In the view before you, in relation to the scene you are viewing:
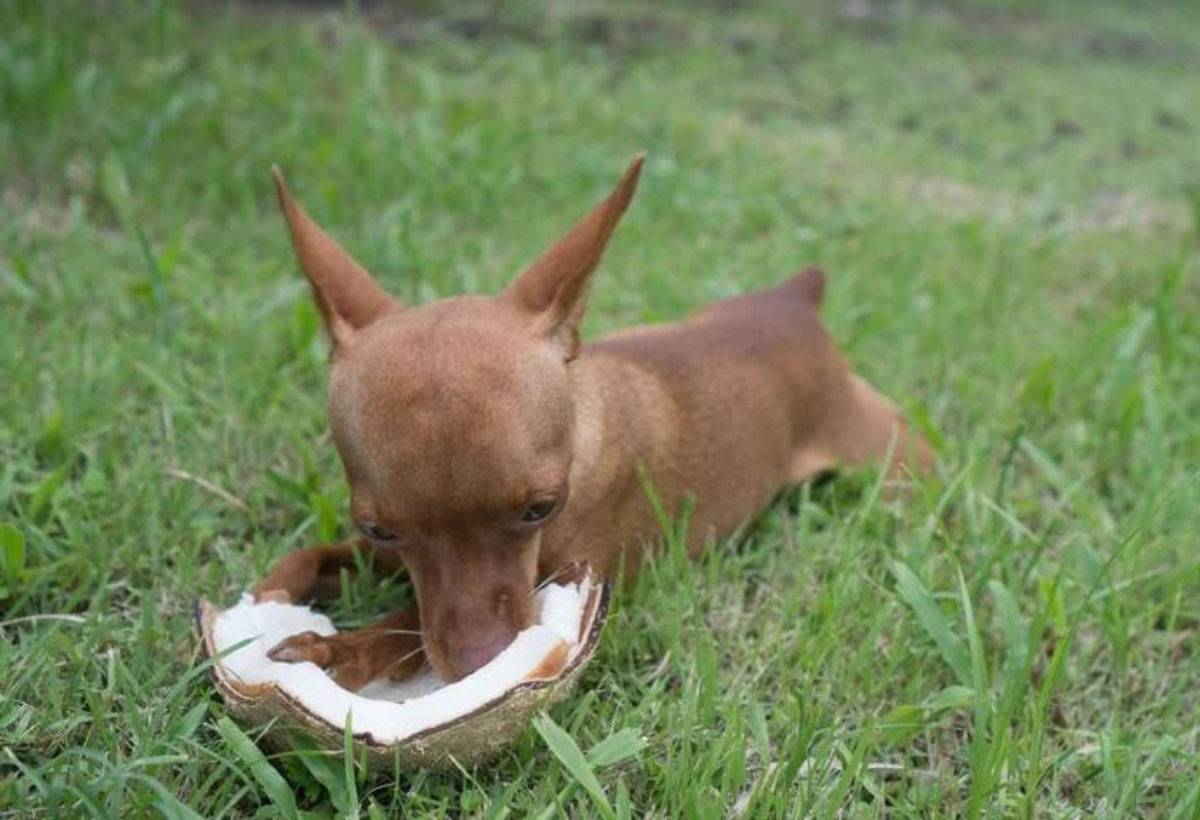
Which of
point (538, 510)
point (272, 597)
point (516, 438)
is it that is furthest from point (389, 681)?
point (516, 438)

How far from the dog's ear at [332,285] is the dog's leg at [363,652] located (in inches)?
24.5

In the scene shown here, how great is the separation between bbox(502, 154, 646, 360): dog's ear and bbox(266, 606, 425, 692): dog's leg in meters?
0.68

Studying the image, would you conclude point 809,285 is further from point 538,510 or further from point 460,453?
point 460,453

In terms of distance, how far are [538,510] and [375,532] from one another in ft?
1.04

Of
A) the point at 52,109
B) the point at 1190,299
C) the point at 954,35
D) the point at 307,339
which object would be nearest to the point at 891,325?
the point at 1190,299

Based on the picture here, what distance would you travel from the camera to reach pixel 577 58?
7820mm

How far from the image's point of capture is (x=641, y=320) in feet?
15.4

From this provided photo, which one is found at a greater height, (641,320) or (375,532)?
(375,532)

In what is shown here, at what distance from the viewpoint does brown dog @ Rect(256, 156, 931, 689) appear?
2432mm

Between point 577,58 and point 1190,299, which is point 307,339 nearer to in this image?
point 1190,299

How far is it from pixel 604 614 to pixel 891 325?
99.3 inches

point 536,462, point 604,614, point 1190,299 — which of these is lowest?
point 1190,299

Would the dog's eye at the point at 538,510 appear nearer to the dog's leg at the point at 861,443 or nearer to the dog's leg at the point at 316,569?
the dog's leg at the point at 316,569

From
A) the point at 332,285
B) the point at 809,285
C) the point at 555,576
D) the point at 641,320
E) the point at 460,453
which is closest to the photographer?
the point at 460,453
